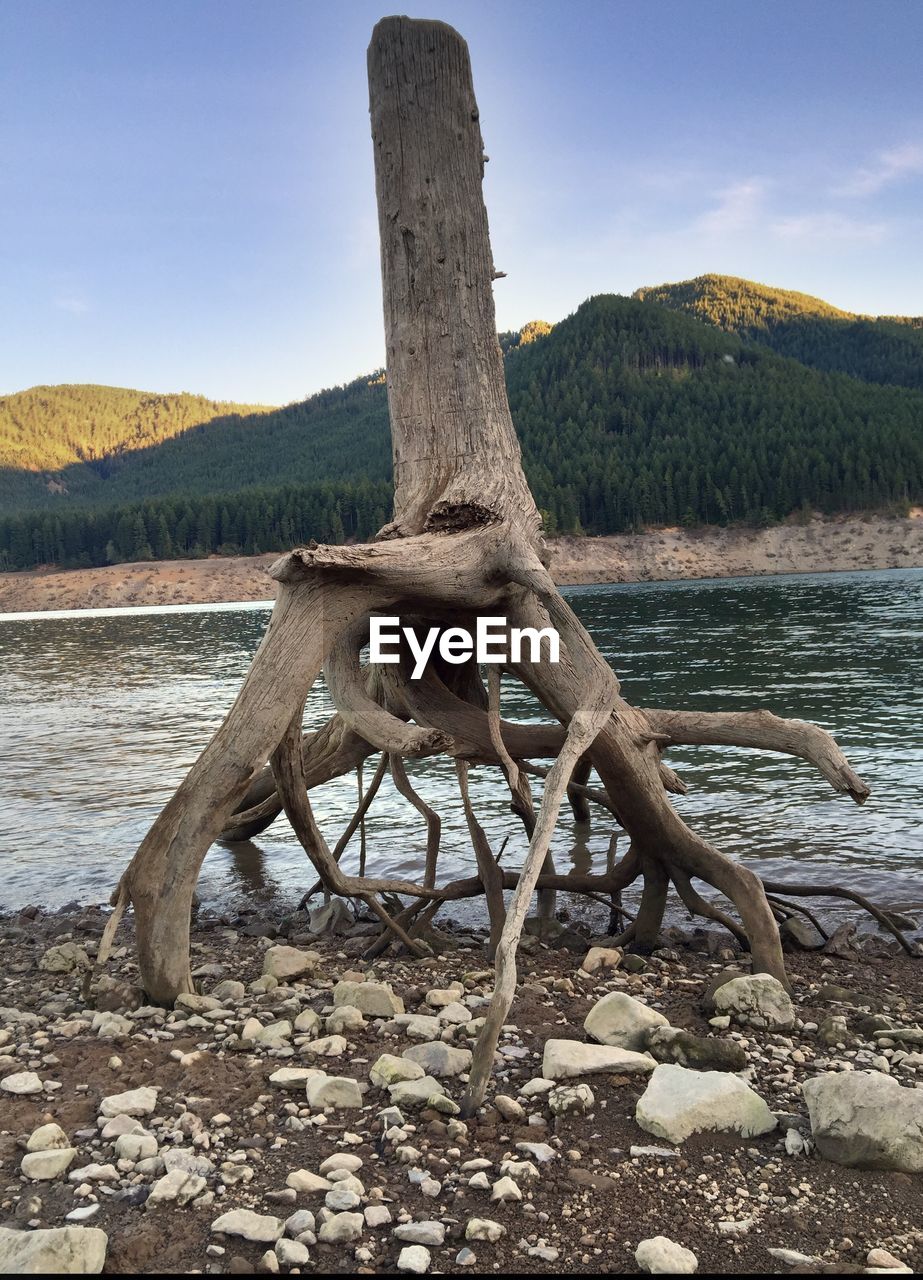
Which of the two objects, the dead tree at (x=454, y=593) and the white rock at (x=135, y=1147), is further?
the dead tree at (x=454, y=593)

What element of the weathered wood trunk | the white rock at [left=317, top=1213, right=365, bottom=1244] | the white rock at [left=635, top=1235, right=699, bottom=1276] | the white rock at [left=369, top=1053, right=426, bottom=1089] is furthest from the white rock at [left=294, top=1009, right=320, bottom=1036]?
the weathered wood trunk

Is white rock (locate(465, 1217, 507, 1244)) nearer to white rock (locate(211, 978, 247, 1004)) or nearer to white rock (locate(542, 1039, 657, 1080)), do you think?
white rock (locate(542, 1039, 657, 1080))

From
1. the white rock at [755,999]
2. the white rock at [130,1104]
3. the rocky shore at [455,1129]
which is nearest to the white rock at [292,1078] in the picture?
the rocky shore at [455,1129]

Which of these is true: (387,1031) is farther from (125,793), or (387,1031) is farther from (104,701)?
(104,701)

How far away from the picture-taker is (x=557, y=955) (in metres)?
6.73

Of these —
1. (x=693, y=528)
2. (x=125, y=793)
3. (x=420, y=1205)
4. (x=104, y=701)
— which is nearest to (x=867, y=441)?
(x=693, y=528)

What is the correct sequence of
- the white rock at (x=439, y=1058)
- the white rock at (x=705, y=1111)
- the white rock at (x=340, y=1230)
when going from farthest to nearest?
the white rock at (x=439, y=1058)
the white rock at (x=705, y=1111)
the white rock at (x=340, y=1230)

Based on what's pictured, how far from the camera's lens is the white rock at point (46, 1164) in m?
3.52

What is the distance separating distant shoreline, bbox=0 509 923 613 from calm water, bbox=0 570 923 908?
231 ft

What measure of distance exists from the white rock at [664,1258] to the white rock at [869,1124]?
87 cm

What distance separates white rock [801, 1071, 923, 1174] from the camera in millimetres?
3494

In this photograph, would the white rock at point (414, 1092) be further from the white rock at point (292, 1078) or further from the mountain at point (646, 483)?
the mountain at point (646, 483)

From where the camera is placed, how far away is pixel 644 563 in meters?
112
